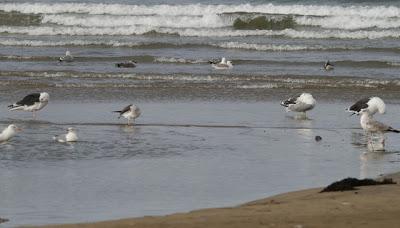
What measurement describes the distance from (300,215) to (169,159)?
393 centimetres

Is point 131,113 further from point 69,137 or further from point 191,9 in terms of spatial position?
point 191,9

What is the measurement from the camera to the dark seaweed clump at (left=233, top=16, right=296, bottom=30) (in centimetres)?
3516

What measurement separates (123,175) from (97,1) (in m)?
34.5

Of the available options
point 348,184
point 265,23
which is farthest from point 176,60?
point 348,184

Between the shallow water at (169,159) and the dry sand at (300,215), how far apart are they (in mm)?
688

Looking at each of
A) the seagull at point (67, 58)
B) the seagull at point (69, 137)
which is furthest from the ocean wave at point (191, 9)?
the seagull at point (69, 137)

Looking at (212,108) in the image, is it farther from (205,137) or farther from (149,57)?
(149,57)

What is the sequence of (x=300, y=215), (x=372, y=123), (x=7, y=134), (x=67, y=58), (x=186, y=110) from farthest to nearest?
(x=67, y=58) → (x=186, y=110) → (x=372, y=123) → (x=7, y=134) → (x=300, y=215)

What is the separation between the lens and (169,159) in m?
11.1

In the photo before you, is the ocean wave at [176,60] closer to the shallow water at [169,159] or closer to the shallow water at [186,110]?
the shallow water at [186,110]

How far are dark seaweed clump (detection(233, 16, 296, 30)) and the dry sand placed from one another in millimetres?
27173

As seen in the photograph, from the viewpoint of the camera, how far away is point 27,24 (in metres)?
37.8

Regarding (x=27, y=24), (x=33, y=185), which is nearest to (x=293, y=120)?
(x=33, y=185)

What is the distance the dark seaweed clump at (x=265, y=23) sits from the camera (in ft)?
115
